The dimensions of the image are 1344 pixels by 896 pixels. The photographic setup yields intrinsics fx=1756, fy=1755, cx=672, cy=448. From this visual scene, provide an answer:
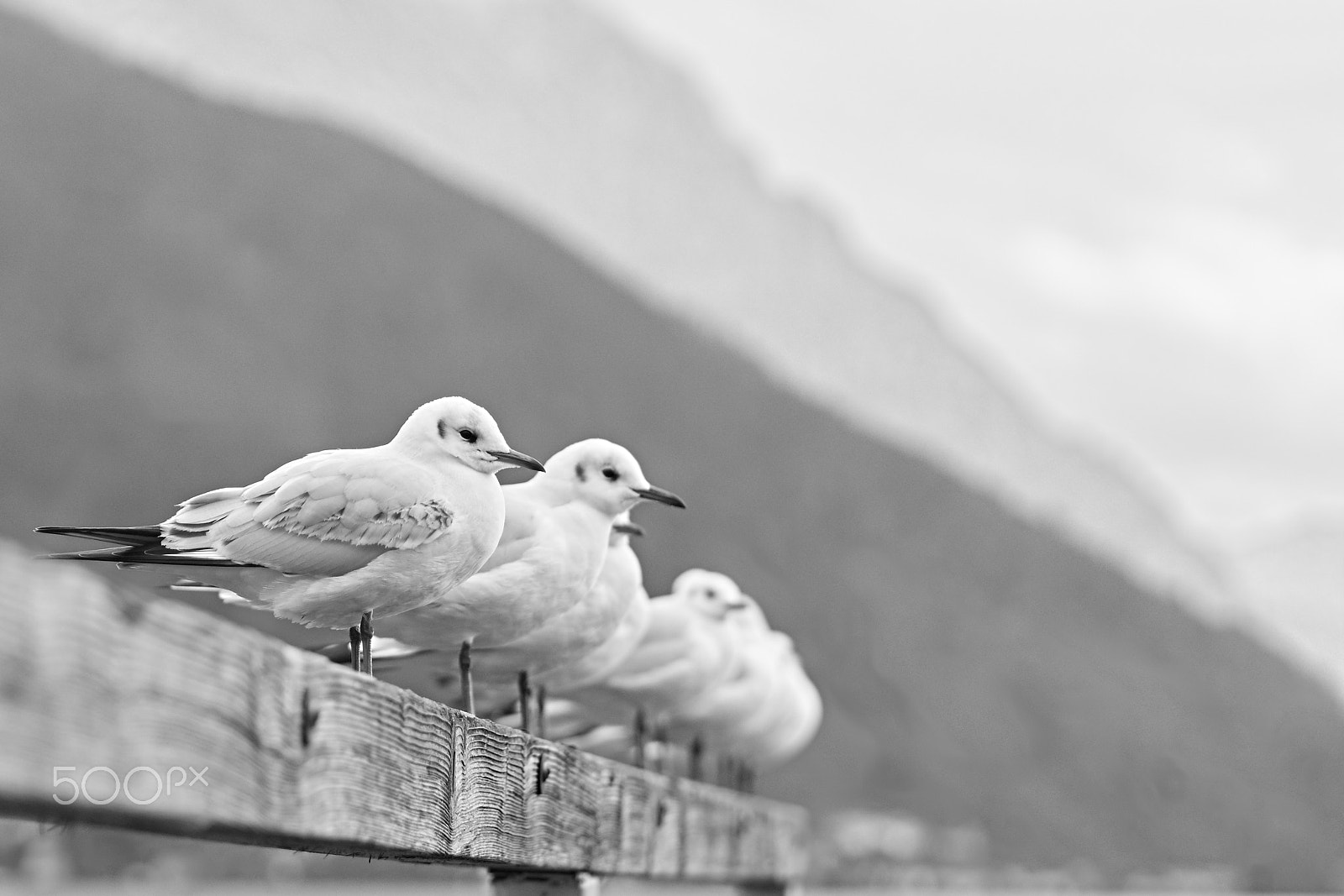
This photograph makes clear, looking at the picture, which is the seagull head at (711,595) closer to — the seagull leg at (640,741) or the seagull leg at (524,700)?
the seagull leg at (640,741)

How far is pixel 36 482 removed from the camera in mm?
52562

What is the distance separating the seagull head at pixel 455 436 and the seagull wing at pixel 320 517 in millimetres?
184

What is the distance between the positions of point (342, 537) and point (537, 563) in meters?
1.27

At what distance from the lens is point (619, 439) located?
77500mm

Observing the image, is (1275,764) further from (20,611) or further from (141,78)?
(20,611)

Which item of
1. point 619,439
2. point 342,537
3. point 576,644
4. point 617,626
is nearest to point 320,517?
point 342,537

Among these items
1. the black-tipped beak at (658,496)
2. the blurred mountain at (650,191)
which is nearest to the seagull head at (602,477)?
the black-tipped beak at (658,496)

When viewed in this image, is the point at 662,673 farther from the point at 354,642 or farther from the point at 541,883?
the point at 354,642

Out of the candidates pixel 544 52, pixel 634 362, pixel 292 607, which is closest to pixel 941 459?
pixel 634 362

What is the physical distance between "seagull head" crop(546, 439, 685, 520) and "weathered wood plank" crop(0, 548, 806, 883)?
249 cm

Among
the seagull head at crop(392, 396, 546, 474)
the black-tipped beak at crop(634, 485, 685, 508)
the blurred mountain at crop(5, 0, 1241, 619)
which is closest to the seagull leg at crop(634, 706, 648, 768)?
the black-tipped beak at crop(634, 485, 685, 508)

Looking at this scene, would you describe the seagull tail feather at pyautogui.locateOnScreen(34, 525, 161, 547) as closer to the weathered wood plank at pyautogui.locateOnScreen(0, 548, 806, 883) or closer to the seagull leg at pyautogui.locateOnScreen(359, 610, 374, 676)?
the seagull leg at pyautogui.locateOnScreen(359, 610, 374, 676)

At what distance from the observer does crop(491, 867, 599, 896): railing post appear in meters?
4.24

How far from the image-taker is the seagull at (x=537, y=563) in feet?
16.6
